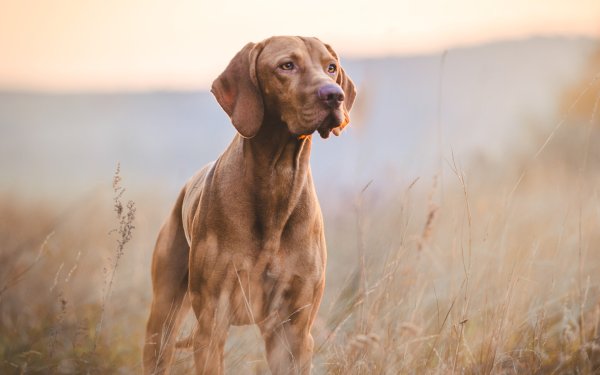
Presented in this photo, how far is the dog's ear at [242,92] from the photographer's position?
13.5 ft

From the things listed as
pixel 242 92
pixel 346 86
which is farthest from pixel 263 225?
pixel 346 86

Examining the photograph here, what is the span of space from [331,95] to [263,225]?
858 mm

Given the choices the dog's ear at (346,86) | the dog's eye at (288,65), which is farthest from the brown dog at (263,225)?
the dog's ear at (346,86)

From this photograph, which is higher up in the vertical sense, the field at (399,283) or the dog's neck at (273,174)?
the dog's neck at (273,174)

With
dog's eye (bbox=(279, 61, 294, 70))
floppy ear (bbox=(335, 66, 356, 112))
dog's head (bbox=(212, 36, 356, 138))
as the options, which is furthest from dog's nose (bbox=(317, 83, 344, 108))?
floppy ear (bbox=(335, 66, 356, 112))

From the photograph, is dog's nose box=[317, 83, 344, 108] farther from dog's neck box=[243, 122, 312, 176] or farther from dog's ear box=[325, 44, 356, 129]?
dog's ear box=[325, 44, 356, 129]

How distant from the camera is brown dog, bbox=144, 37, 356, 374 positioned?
4152mm

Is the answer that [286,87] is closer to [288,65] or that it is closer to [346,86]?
[288,65]

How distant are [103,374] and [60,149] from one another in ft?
30.7

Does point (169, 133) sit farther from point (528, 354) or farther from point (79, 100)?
point (528, 354)

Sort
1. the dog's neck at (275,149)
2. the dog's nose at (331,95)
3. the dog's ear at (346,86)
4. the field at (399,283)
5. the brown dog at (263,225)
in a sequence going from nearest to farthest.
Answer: the dog's nose at (331,95), the field at (399,283), the brown dog at (263,225), the dog's neck at (275,149), the dog's ear at (346,86)

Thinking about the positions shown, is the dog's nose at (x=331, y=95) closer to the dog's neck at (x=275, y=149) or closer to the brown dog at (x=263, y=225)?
the brown dog at (x=263, y=225)

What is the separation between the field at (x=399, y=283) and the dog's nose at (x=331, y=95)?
0.55 meters

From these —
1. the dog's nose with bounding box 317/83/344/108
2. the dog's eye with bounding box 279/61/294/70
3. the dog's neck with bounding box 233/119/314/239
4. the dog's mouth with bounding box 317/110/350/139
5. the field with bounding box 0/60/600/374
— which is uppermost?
the dog's eye with bounding box 279/61/294/70
